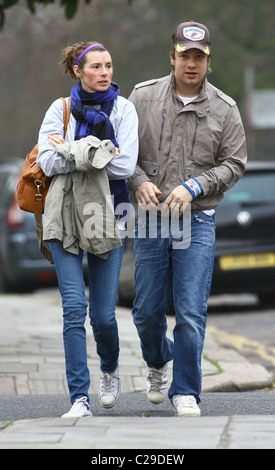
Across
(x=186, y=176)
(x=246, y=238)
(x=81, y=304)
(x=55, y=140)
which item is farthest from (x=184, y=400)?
(x=246, y=238)

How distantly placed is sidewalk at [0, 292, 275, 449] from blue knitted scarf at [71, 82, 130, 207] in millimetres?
1315

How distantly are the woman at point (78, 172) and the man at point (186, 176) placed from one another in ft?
0.61

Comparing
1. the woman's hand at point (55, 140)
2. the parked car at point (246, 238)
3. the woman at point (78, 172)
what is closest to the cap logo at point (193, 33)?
the woman at point (78, 172)

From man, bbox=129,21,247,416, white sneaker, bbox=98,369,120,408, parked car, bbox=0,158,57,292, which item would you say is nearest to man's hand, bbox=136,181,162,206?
man, bbox=129,21,247,416

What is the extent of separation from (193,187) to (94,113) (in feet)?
1.97

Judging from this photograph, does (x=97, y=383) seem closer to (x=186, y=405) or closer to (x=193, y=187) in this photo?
(x=186, y=405)

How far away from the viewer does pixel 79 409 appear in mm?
4977

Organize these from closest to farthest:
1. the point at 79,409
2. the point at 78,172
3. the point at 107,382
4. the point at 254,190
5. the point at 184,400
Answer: the point at 79,409
the point at 78,172
the point at 184,400
the point at 107,382
the point at 254,190

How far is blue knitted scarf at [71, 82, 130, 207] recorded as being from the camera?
5113 millimetres

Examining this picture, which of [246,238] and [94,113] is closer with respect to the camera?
[94,113]

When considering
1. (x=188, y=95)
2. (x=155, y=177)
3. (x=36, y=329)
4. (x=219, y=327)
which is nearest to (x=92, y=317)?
(x=155, y=177)

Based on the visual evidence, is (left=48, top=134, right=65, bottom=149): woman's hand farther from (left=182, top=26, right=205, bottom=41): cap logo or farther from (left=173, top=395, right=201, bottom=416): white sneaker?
(left=173, top=395, right=201, bottom=416): white sneaker

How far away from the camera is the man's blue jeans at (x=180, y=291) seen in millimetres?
5219

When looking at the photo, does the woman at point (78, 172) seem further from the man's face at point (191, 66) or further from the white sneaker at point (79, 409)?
the man's face at point (191, 66)
